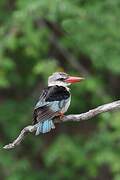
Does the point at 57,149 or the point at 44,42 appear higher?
the point at 44,42

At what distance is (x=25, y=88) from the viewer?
1066 cm

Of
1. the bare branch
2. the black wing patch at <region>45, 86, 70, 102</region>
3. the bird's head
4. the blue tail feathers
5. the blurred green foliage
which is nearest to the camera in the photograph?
the bare branch

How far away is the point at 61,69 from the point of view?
945cm

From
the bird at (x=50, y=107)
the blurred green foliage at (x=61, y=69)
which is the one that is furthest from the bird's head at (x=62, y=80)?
the blurred green foliage at (x=61, y=69)

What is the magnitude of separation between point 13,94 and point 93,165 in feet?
5.44

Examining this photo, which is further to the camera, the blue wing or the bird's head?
the bird's head

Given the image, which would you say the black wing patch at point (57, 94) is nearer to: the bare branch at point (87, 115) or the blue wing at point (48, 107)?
the blue wing at point (48, 107)

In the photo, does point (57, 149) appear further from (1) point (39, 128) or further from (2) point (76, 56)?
(1) point (39, 128)

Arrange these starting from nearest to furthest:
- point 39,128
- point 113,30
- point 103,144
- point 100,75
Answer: point 39,128 → point 113,30 → point 103,144 → point 100,75

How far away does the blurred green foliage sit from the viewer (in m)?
8.99

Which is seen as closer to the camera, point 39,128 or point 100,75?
point 39,128

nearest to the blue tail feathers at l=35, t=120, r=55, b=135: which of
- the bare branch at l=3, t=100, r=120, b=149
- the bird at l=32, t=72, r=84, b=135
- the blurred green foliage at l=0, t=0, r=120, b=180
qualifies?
the bird at l=32, t=72, r=84, b=135

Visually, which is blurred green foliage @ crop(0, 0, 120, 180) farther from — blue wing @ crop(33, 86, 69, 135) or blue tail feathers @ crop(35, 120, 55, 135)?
blue tail feathers @ crop(35, 120, 55, 135)

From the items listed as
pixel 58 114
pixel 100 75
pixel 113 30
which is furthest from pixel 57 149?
pixel 58 114
